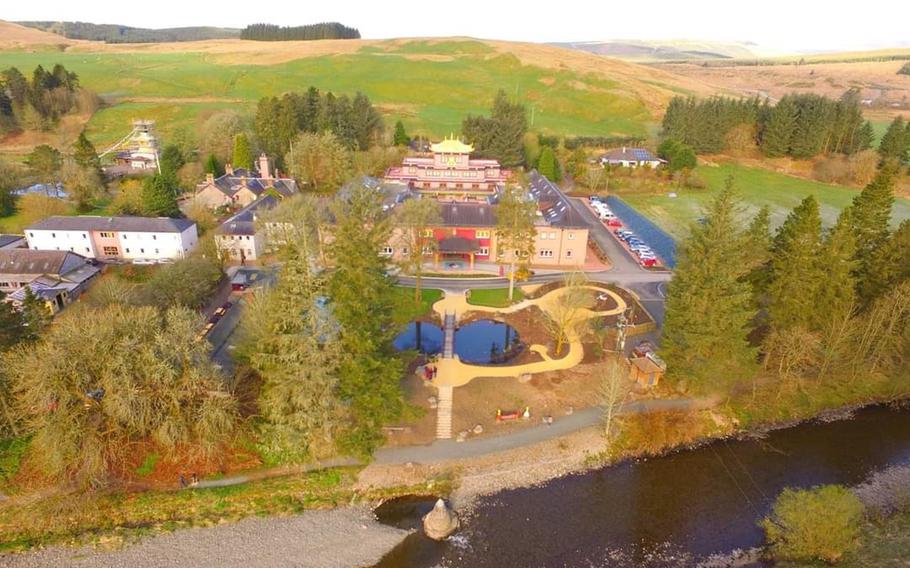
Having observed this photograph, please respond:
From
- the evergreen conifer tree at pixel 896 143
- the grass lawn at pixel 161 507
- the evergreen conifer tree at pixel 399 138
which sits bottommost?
the grass lawn at pixel 161 507

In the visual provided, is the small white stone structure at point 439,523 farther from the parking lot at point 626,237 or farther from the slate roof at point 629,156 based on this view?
the slate roof at point 629,156

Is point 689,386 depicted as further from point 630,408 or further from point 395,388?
point 395,388

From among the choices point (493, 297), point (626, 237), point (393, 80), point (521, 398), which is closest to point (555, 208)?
point (626, 237)

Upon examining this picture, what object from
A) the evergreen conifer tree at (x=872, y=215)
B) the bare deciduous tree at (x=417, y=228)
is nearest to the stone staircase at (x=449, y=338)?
the bare deciduous tree at (x=417, y=228)

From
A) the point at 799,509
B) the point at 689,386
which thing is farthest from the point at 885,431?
the point at 799,509

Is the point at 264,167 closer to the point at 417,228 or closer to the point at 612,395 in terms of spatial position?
the point at 417,228
